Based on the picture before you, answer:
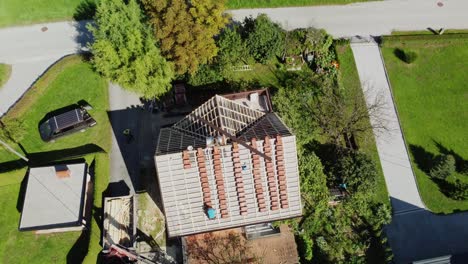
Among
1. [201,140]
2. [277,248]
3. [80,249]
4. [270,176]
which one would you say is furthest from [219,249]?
[80,249]

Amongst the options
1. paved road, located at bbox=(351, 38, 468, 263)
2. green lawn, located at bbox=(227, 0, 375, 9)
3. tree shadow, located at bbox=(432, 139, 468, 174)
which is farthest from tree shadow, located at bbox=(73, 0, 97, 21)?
tree shadow, located at bbox=(432, 139, 468, 174)

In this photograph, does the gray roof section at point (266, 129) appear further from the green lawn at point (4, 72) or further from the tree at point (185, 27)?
the green lawn at point (4, 72)

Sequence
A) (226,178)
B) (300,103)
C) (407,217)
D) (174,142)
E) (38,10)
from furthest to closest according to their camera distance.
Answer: (38,10)
(300,103)
(407,217)
(174,142)
(226,178)

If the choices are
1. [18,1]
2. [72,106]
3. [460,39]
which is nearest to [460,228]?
[460,39]

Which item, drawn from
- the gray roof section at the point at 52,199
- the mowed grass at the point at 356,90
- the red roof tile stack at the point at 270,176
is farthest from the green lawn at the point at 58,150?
the mowed grass at the point at 356,90

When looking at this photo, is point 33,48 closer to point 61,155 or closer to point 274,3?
point 61,155

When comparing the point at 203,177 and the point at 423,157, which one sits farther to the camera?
the point at 423,157
